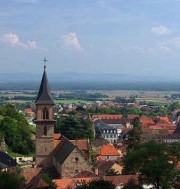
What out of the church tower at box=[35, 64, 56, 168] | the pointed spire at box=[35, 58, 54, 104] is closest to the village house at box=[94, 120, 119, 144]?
the church tower at box=[35, 64, 56, 168]

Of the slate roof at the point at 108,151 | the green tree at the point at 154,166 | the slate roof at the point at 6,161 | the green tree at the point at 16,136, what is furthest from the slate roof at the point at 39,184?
the slate roof at the point at 108,151

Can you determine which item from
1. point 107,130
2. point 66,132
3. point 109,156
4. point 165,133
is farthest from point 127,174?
point 107,130

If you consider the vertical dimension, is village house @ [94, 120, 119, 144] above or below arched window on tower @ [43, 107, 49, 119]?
below

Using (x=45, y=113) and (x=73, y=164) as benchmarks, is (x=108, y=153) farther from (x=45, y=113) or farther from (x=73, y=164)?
(x=73, y=164)

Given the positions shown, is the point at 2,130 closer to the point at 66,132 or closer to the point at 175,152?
the point at 66,132

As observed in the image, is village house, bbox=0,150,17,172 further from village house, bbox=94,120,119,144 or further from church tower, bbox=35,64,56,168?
village house, bbox=94,120,119,144
